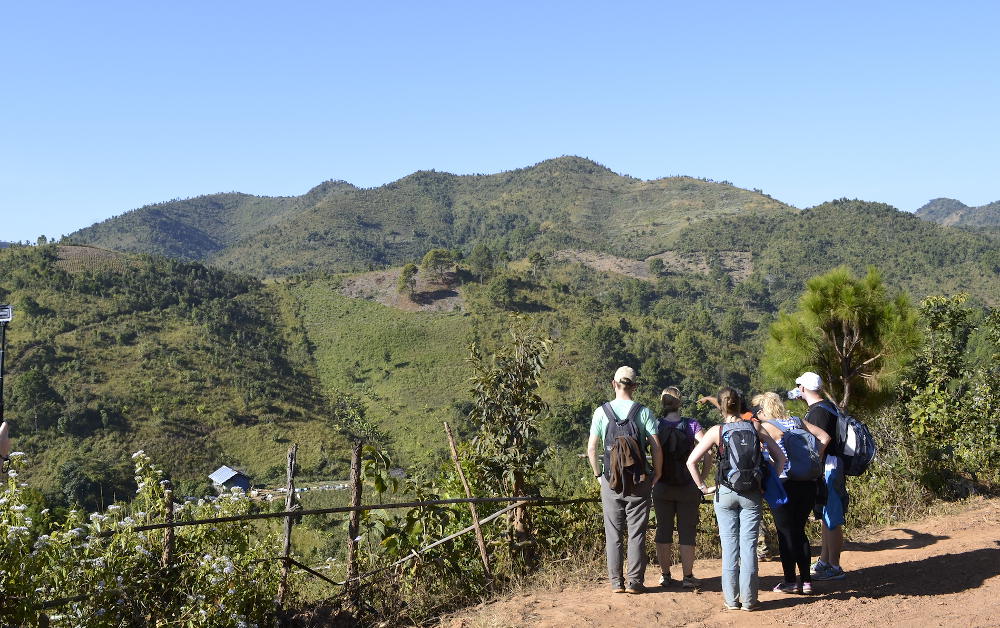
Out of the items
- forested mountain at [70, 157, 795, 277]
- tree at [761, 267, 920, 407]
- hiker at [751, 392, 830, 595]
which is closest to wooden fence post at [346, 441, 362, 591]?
hiker at [751, 392, 830, 595]

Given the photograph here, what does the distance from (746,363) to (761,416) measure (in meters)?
56.4

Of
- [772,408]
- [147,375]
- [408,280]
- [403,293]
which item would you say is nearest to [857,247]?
[408,280]

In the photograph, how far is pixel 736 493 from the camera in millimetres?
4117

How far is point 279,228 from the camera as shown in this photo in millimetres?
145875

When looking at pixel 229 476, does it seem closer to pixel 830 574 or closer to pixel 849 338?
pixel 849 338

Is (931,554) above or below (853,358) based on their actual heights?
below

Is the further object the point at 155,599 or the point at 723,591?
the point at 723,591

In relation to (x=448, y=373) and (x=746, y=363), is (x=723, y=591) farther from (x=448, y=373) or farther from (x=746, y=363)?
(x=746, y=363)

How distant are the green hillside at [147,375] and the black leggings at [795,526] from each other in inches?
1349

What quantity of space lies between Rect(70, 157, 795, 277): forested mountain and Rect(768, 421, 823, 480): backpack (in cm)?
11017

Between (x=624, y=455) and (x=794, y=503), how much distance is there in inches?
45.0

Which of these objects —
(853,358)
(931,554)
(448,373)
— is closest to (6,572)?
(931,554)

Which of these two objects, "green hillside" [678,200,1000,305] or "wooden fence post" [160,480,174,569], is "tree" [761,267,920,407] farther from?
"green hillside" [678,200,1000,305]

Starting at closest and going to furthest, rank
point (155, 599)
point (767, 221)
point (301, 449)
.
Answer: point (155, 599), point (301, 449), point (767, 221)
